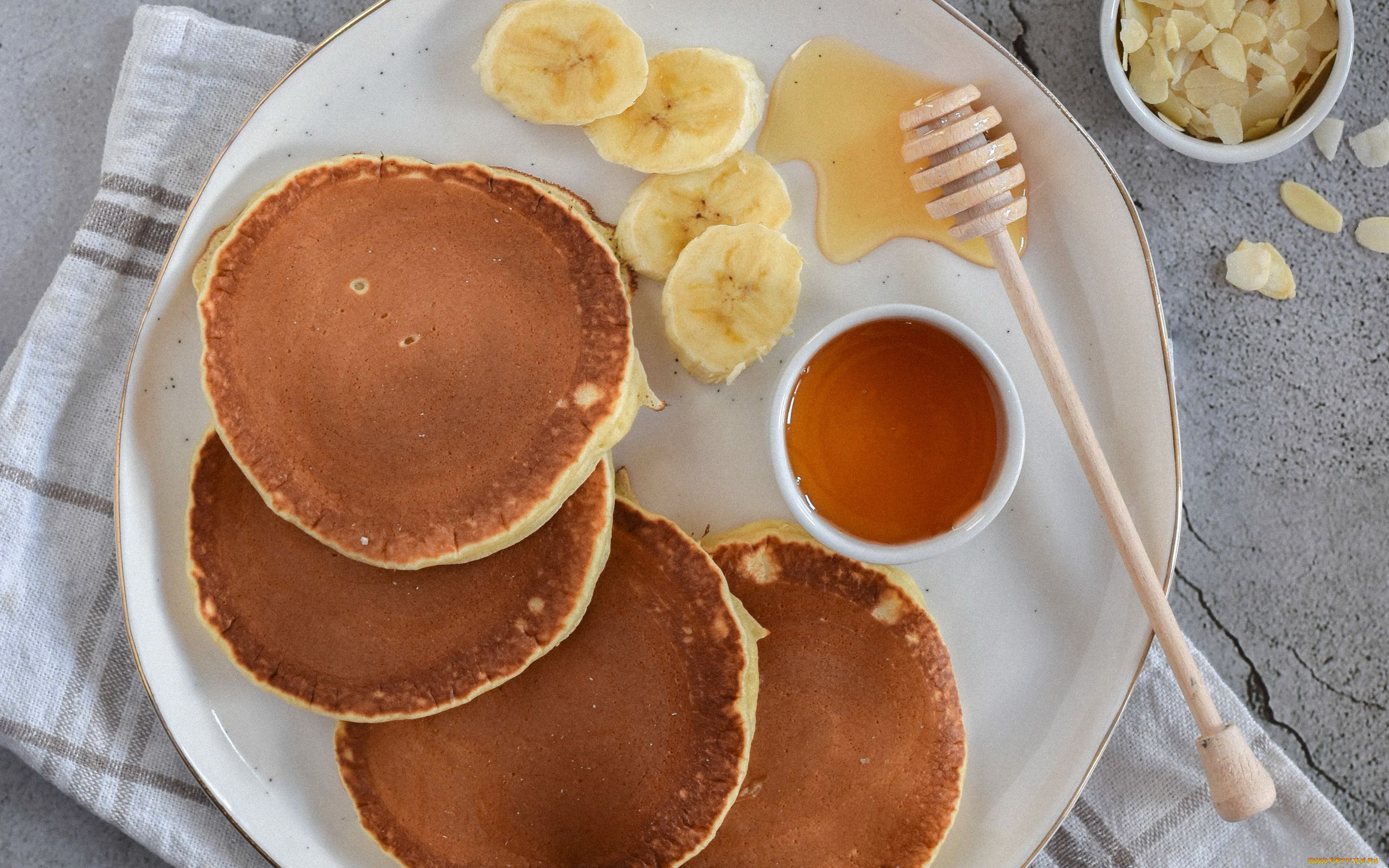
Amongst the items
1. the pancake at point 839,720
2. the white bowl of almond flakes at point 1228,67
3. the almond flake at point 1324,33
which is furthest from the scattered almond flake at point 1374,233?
the pancake at point 839,720

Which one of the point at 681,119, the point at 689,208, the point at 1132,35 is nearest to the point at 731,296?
the point at 689,208

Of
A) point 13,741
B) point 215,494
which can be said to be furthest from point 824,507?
point 13,741

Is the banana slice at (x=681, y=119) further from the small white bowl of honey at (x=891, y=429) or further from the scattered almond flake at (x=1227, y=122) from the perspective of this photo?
the scattered almond flake at (x=1227, y=122)

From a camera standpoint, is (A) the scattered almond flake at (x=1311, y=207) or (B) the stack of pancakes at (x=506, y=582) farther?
(A) the scattered almond flake at (x=1311, y=207)

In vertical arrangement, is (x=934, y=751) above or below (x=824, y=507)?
below

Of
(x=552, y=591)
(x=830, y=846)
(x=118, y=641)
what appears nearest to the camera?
(x=552, y=591)

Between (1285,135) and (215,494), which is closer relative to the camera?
(215,494)

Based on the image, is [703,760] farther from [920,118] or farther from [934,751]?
[920,118]
